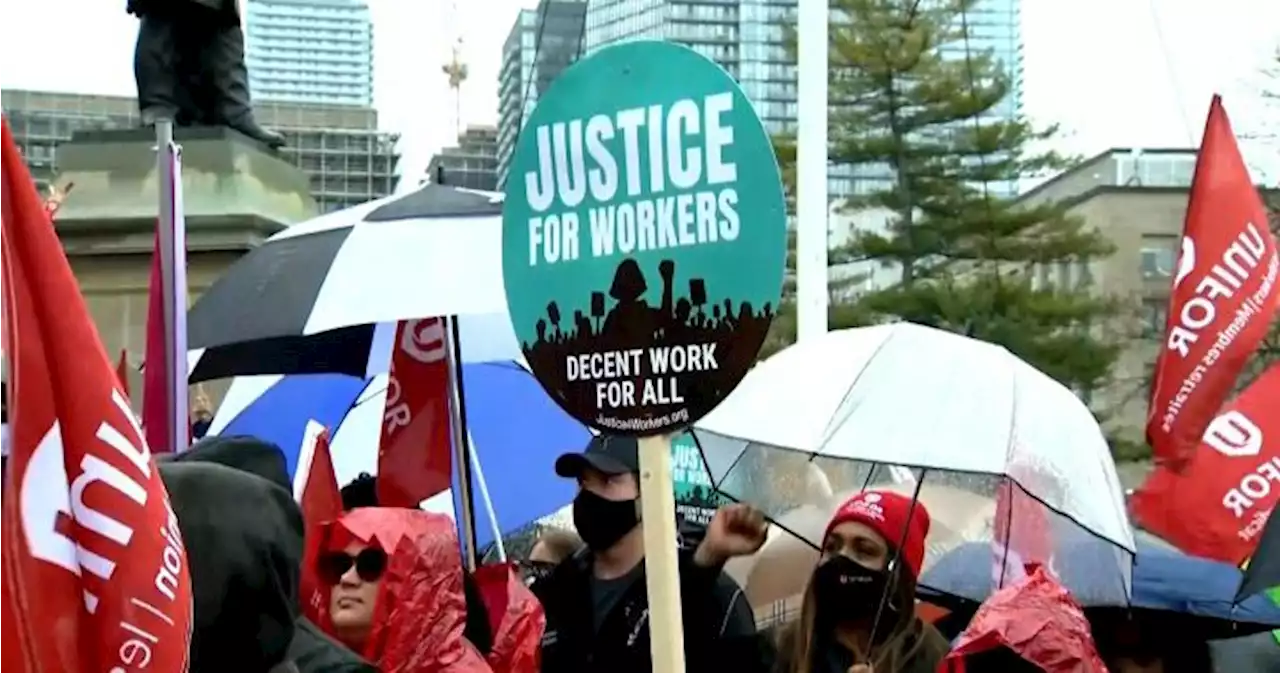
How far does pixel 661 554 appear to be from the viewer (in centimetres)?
294

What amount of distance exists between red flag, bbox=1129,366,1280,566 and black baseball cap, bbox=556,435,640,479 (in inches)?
65.8

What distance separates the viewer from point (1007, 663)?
323 centimetres

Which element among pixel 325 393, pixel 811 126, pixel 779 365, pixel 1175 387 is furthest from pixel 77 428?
pixel 811 126

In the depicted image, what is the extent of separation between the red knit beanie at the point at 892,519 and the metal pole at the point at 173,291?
148cm

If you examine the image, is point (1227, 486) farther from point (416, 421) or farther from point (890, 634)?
point (416, 421)

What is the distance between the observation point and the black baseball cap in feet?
14.2

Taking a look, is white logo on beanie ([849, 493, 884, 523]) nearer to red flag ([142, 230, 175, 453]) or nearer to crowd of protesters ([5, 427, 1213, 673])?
crowd of protesters ([5, 427, 1213, 673])

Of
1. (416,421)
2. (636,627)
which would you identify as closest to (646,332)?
(636,627)

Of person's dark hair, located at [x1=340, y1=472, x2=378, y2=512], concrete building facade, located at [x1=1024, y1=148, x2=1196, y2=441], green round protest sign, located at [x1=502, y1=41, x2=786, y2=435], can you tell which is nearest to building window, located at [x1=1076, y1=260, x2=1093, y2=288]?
concrete building facade, located at [x1=1024, y1=148, x2=1196, y2=441]

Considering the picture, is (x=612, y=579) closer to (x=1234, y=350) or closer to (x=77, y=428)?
(x=1234, y=350)

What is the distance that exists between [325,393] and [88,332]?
4.33 m

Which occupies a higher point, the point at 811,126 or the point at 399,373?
the point at 811,126

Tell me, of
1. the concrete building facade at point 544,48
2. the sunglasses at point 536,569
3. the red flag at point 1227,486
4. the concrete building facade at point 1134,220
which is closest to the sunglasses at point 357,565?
the sunglasses at point 536,569

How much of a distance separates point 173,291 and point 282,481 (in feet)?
3.77
